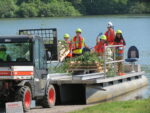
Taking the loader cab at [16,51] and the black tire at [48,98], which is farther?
the black tire at [48,98]

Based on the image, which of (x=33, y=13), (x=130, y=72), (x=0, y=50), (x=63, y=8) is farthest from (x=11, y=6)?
(x=0, y=50)

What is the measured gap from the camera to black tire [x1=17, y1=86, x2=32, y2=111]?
1428cm

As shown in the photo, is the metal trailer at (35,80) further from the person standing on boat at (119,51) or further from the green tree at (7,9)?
the green tree at (7,9)

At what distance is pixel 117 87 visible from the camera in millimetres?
20047

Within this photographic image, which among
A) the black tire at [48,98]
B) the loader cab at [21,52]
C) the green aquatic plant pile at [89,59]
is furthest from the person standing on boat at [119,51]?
the loader cab at [21,52]

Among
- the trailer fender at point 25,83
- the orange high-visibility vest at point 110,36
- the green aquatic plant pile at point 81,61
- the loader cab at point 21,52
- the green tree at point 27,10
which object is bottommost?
the trailer fender at point 25,83

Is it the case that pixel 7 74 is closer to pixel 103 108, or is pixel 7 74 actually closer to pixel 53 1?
pixel 103 108

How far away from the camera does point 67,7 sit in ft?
394

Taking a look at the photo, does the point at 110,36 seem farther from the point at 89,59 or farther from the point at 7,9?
the point at 7,9

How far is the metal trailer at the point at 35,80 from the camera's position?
14.4m

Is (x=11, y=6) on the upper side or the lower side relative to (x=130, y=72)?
upper

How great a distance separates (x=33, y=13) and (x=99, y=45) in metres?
92.2

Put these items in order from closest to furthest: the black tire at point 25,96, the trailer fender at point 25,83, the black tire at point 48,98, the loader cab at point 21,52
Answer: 1. the black tire at point 25,96
2. the trailer fender at point 25,83
3. the loader cab at point 21,52
4. the black tire at point 48,98

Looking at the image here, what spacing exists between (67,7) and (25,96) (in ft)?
348
